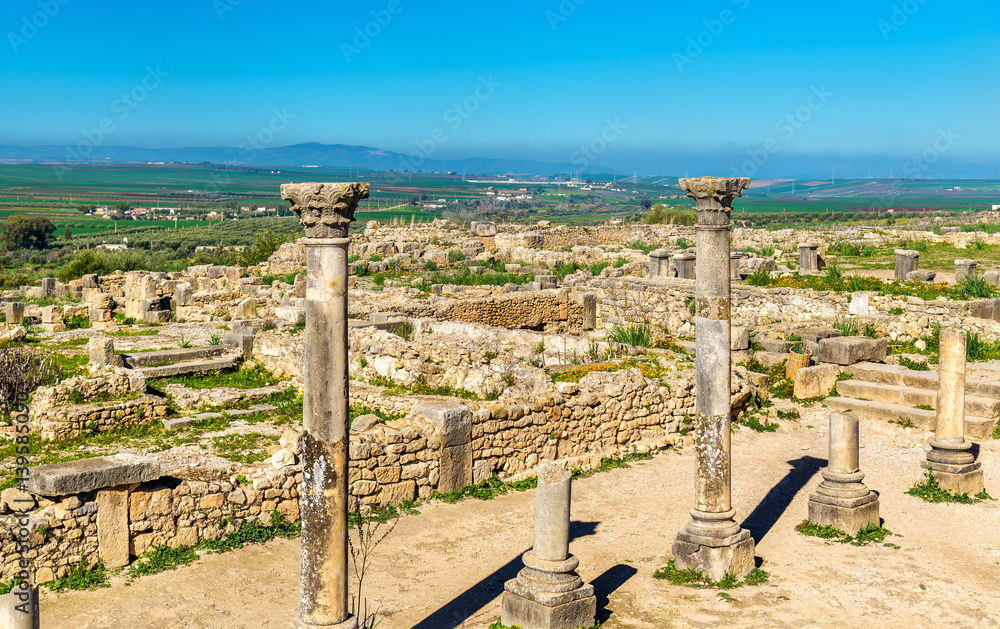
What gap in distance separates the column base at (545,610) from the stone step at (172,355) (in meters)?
9.44

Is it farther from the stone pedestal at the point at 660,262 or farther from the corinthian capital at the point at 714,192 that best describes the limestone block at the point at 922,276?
the corinthian capital at the point at 714,192

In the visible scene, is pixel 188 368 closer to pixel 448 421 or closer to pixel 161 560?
pixel 448 421

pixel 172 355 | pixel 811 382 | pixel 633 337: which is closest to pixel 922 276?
pixel 811 382

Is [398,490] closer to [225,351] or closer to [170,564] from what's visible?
[170,564]

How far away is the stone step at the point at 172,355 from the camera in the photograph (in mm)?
14508

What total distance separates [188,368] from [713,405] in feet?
30.5

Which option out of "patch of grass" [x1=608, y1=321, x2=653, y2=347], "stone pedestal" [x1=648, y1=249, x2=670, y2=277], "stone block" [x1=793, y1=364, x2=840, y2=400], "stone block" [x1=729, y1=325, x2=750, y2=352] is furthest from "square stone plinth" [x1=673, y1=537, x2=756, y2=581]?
"stone pedestal" [x1=648, y1=249, x2=670, y2=277]

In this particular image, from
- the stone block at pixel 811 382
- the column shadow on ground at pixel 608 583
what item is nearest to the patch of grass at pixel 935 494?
the stone block at pixel 811 382

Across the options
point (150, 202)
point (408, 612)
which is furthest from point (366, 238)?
point (150, 202)

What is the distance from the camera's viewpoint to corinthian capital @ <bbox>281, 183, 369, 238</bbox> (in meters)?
5.56

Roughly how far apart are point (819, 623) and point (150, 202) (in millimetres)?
120117

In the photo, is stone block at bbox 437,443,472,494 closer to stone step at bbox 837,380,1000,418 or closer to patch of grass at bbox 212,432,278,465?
patch of grass at bbox 212,432,278,465

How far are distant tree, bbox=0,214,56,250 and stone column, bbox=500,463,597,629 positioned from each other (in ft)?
199

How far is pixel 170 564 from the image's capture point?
7617 millimetres
